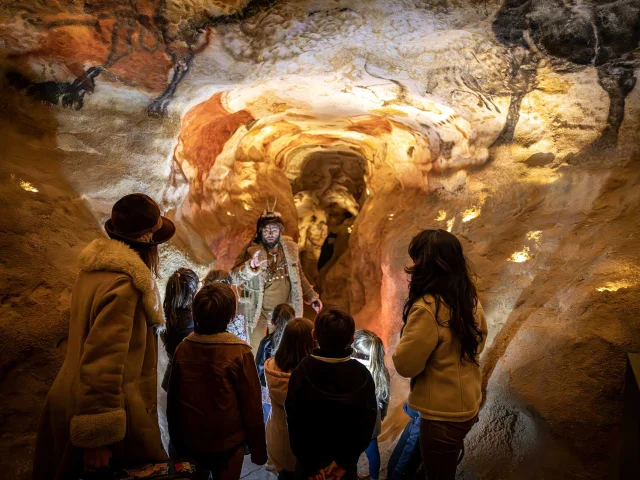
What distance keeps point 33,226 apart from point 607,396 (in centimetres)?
333

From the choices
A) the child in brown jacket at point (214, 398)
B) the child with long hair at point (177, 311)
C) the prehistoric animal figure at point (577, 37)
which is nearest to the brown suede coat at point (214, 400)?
the child in brown jacket at point (214, 398)

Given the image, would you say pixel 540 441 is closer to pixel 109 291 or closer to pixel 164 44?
pixel 109 291

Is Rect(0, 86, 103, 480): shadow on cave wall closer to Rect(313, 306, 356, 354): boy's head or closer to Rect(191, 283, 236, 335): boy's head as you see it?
Rect(191, 283, 236, 335): boy's head

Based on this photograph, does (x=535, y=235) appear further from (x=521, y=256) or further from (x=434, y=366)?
(x=434, y=366)

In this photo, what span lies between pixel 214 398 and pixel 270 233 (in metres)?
2.67

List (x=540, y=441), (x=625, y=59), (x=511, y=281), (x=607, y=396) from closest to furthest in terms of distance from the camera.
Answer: (x=607, y=396) → (x=540, y=441) → (x=625, y=59) → (x=511, y=281)

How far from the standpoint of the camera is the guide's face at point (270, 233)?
453cm

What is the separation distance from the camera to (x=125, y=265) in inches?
69.4

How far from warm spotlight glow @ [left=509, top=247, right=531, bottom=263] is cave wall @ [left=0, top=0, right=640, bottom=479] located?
2 cm

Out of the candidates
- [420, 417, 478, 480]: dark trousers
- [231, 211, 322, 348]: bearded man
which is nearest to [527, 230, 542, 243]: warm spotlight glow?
[231, 211, 322, 348]: bearded man

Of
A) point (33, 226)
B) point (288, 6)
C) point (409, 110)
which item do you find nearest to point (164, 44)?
point (288, 6)

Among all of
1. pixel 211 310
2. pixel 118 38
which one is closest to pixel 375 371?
pixel 211 310

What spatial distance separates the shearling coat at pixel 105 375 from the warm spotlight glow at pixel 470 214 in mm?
3765

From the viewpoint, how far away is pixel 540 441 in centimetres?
240
